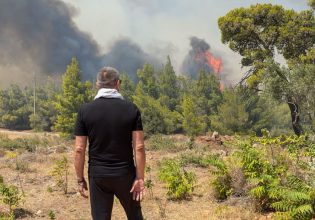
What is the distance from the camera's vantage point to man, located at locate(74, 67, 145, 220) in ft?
12.2

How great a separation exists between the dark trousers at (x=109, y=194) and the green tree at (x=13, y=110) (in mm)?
69172

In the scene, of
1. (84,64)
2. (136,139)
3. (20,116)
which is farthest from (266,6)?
(84,64)

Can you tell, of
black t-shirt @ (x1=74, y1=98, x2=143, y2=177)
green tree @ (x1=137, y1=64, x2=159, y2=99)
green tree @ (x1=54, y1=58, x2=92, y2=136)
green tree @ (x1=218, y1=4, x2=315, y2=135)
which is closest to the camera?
black t-shirt @ (x1=74, y1=98, x2=143, y2=177)

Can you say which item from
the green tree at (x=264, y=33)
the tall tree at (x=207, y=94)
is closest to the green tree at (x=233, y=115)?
the tall tree at (x=207, y=94)

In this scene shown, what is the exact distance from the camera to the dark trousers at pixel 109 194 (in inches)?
147

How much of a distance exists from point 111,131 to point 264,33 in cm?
2133

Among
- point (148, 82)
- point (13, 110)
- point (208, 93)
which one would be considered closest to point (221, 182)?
point (208, 93)

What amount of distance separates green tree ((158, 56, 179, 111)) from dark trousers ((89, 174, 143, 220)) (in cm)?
5148

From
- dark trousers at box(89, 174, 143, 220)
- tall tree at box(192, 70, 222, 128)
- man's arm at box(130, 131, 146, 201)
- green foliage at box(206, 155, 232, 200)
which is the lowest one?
green foliage at box(206, 155, 232, 200)

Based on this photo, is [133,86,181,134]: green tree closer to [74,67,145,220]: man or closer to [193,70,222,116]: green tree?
[193,70,222,116]: green tree

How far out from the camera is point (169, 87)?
59.0 meters

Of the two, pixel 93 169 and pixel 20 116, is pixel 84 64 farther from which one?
pixel 93 169

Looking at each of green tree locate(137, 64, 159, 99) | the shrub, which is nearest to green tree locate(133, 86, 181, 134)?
green tree locate(137, 64, 159, 99)

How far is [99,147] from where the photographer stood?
3764mm
